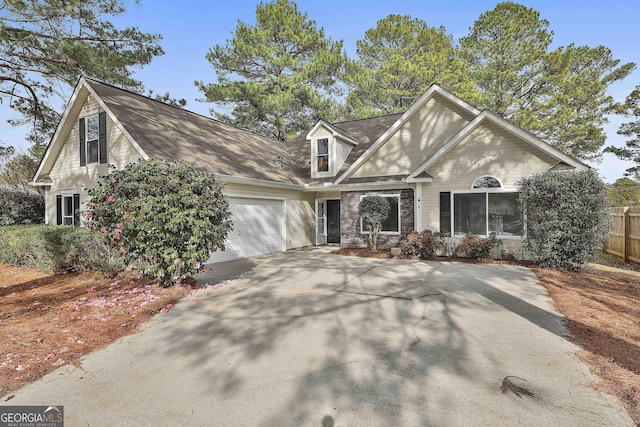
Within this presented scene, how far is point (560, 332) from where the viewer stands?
14.3 ft

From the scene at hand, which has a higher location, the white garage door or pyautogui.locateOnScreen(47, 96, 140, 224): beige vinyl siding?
pyautogui.locateOnScreen(47, 96, 140, 224): beige vinyl siding

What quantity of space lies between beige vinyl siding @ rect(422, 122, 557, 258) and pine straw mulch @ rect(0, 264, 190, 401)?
889cm

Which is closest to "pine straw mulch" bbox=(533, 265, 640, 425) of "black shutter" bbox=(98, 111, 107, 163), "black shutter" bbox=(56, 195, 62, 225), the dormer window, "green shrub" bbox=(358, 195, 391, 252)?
"green shrub" bbox=(358, 195, 391, 252)

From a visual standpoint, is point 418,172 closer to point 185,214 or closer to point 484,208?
point 484,208

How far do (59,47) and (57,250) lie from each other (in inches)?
292

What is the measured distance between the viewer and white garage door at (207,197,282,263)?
35.7 ft

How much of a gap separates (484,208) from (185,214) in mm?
9412

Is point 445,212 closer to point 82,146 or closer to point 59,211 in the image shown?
point 82,146

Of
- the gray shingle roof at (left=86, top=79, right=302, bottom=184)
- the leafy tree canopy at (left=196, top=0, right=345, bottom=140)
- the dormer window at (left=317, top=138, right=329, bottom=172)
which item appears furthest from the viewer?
the leafy tree canopy at (left=196, top=0, right=345, bottom=140)

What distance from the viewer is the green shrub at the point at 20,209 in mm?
13188

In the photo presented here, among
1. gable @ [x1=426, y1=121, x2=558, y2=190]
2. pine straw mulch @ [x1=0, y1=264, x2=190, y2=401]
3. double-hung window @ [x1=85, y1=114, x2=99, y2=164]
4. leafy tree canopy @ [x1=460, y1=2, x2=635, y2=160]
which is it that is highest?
leafy tree canopy @ [x1=460, y1=2, x2=635, y2=160]

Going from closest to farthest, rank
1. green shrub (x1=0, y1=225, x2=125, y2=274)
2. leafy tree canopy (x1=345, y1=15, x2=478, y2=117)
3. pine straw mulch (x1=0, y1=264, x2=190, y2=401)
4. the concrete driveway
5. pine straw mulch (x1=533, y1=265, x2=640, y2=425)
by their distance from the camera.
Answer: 1. the concrete driveway
2. pine straw mulch (x1=533, y1=265, x2=640, y2=425)
3. pine straw mulch (x1=0, y1=264, x2=190, y2=401)
4. green shrub (x1=0, y1=225, x2=125, y2=274)
5. leafy tree canopy (x1=345, y1=15, x2=478, y2=117)

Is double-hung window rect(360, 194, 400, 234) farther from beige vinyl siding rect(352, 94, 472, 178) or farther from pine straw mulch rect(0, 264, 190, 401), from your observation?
pine straw mulch rect(0, 264, 190, 401)

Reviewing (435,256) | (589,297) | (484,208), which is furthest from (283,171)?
(589,297)
